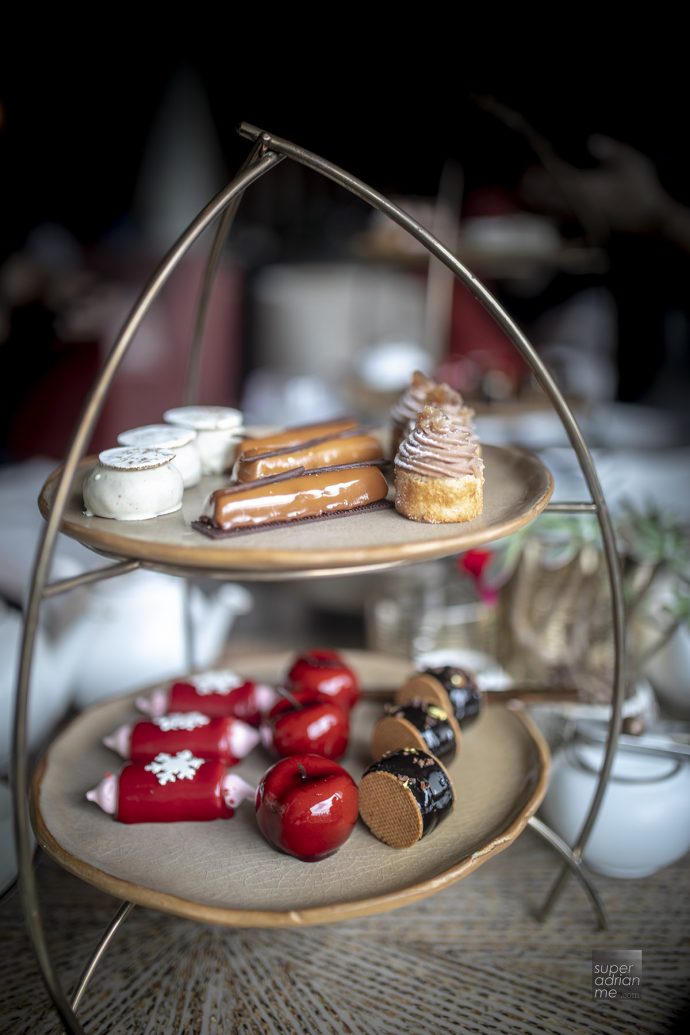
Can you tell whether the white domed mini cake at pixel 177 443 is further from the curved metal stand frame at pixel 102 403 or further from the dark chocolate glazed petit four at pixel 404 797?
the dark chocolate glazed petit four at pixel 404 797

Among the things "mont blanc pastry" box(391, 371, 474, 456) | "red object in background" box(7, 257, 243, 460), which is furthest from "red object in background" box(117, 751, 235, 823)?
"red object in background" box(7, 257, 243, 460)

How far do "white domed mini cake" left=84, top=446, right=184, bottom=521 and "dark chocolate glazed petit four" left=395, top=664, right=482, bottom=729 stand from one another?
1.43 feet

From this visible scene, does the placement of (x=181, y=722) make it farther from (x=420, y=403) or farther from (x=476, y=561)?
(x=476, y=561)

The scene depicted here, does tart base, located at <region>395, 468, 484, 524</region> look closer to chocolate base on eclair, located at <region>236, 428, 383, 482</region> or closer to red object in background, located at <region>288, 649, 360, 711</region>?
chocolate base on eclair, located at <region>236, 428, 383, 482</region>

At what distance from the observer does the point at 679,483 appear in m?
2.24

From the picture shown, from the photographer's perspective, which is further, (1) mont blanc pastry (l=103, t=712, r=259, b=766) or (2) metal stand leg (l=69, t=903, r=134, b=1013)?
(1) mont blanc pastry (l=103, t=712, r=259, b=766)

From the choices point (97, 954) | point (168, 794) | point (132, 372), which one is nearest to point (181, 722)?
point (168, 794)

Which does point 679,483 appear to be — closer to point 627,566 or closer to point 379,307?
point 627,566

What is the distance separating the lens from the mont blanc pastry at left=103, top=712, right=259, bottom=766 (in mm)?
983

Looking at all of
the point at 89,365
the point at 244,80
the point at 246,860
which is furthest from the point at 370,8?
the point at 246,860

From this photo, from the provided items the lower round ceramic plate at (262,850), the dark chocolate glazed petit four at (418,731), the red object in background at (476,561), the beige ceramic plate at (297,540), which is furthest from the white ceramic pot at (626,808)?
the beige ceramic plate at (297,540)

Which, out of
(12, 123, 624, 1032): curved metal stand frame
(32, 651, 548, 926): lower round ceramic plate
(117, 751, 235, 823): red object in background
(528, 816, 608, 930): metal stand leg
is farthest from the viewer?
(528, 816, 608, 930): metal stand leg

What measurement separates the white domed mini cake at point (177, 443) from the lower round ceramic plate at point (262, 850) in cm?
38

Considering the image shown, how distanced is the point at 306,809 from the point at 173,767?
188mm
